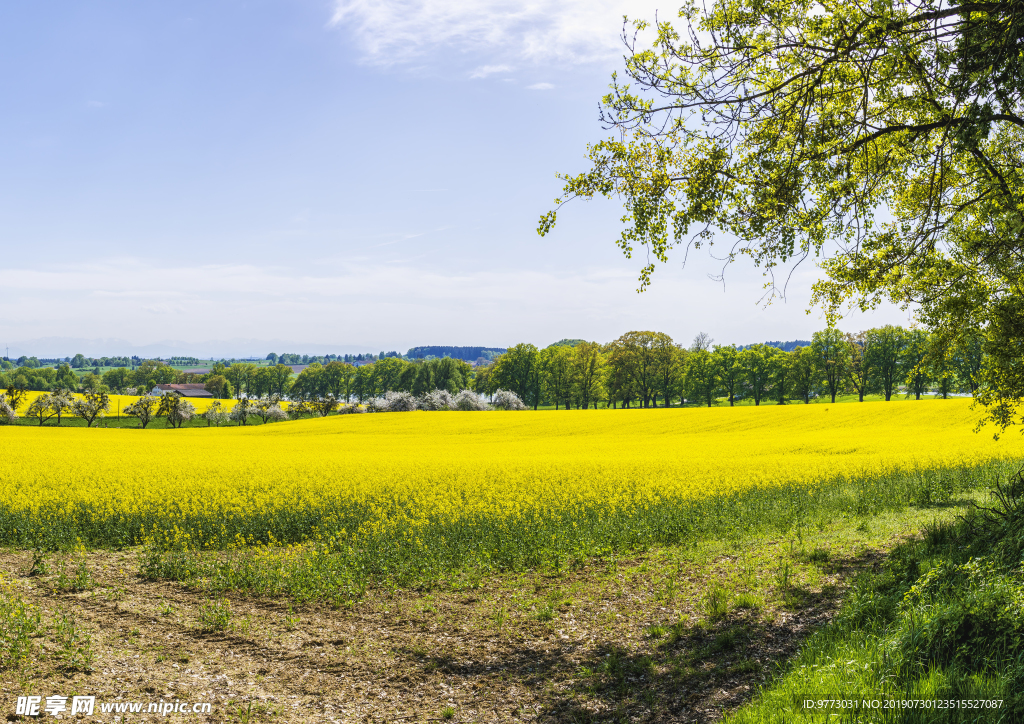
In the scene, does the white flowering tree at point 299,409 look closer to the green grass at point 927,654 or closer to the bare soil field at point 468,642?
the bare soil field at point 468,642

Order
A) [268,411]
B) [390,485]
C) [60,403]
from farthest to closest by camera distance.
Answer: [268,411] → [60,403] → [390,485]

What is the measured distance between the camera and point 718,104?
295 inches

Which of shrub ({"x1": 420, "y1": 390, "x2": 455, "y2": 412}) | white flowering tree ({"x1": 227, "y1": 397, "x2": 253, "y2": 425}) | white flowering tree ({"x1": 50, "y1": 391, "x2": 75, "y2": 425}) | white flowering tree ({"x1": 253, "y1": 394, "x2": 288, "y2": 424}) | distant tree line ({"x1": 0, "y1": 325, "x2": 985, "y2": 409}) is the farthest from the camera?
white flowering tree ({"x1": 253, "y1": 394, "x2": 288, "y2": 424})

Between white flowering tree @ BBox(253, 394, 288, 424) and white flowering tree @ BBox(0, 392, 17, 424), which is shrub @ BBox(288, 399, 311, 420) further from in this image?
white flowering tree @ BBox(0, 392, 17, 424)

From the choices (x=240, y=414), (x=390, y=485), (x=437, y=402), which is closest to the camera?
(x=390, y=485)

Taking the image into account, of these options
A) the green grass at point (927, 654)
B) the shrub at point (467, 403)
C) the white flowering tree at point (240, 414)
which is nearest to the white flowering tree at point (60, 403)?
the white flowering tree at point (240, 414)

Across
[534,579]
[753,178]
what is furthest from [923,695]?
[753,178]

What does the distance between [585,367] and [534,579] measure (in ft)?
269

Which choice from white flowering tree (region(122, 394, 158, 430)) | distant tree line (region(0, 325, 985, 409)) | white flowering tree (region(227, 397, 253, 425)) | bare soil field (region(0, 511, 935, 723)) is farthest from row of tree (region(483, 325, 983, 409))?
bare soil field (region(0, 511, 935, 723))

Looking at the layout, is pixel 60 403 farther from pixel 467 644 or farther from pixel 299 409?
pixel 467 644

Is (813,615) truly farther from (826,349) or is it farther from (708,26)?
(826,349)

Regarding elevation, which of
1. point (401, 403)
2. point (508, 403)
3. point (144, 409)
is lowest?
point (144, 409)

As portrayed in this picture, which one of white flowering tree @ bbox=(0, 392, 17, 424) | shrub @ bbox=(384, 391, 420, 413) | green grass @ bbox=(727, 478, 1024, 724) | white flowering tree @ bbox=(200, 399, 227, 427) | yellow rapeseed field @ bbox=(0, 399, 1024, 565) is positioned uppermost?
green grass @ bbox=(727, 478, 1024, 724)

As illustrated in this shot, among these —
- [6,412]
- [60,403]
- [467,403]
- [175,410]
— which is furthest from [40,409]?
[467,403]
